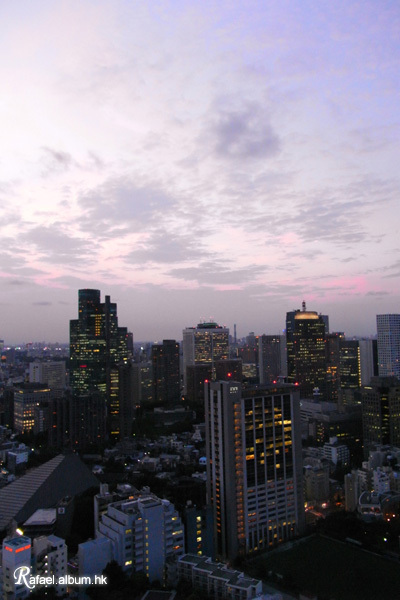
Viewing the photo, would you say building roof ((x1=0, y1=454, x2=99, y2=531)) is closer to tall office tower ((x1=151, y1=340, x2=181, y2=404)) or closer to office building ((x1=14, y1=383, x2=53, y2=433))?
office building ((x1=14, y1=383, x2=53, y2=433))

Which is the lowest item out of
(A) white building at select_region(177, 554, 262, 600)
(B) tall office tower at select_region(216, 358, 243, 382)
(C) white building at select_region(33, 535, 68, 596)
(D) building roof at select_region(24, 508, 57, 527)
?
(A) white building at select_region(177, 554, 262, 600)

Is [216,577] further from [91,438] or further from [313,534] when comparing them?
[91,438]

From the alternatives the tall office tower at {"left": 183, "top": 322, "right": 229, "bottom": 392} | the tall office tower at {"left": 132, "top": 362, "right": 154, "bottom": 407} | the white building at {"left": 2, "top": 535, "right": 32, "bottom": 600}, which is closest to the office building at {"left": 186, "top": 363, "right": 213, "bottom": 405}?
the tall office tower at {"left": 132, "top": 362, "right": 154, "bottom": 407}

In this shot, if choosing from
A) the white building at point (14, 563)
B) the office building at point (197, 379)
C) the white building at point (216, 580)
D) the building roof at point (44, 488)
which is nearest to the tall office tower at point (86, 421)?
the building roof at point (44, 488)

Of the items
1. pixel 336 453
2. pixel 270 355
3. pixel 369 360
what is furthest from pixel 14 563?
pixel 270 355

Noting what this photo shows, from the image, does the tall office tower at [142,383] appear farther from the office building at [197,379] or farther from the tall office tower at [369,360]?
the tall office tower at [369,360]

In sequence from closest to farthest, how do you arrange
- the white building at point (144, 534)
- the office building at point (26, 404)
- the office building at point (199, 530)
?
the white building at point (144, 534)
the office building at point (199, 530)
the office building at point (26, 404)

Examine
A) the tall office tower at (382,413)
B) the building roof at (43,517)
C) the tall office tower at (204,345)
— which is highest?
the tall office tower at (204,345)
